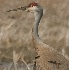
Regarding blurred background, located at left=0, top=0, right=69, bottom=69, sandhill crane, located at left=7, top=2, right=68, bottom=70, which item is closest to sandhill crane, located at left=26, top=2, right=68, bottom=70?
sandhill crane, located at left=7, top=2, right=68, bottom=70

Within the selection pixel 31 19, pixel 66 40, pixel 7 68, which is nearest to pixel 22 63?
pixel 7 68

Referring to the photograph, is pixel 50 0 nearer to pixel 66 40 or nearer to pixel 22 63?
pixel 66 40

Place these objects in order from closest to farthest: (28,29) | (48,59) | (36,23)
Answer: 1. (48,59)
2. (36,23)
3. (28,29)

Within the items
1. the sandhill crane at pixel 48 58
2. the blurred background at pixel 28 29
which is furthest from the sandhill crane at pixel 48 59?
the blurred background at pixel 28 29

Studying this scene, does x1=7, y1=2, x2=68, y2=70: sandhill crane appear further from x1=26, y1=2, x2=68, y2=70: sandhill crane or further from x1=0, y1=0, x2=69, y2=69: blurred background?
x1=0, y1=0, x2=69, y2=69: blurred background

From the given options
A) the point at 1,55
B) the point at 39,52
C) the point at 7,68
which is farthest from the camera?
the point at 1,55

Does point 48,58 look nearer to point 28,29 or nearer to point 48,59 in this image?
point 48,59

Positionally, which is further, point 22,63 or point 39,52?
point 22,63

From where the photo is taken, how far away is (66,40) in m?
5.96

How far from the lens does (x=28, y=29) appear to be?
256 inches

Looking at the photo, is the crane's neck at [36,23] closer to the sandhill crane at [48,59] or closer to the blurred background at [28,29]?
the sandhill crane at [48,59]

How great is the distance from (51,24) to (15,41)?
58cm

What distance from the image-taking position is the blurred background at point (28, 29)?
6027mm

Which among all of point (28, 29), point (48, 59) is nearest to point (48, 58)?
point (48, 59)
